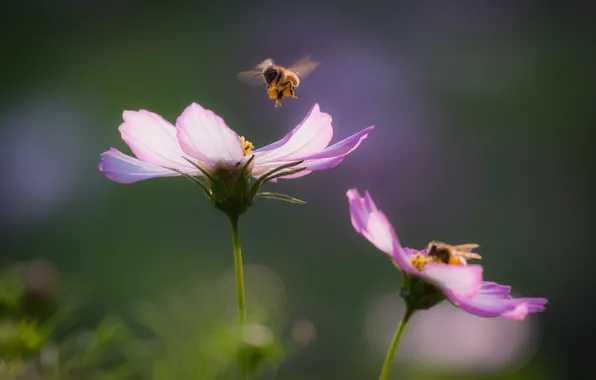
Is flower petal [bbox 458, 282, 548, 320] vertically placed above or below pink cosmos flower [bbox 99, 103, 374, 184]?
below

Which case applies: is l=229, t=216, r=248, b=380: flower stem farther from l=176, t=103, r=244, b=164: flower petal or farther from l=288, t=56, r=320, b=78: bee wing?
l=288, t=56, r=320, b=78: bee wing

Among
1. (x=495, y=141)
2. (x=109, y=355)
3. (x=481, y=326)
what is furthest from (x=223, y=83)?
(x=109, y=355)

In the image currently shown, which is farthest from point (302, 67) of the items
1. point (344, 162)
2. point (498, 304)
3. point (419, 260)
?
point (344, 162)

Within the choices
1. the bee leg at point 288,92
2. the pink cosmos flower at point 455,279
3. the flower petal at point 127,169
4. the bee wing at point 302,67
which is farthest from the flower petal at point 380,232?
the bee wing at point 302,67

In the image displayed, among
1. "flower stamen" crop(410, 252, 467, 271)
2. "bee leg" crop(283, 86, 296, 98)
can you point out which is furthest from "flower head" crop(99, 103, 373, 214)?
"bee leg" crop(283, 86, 296, 98)

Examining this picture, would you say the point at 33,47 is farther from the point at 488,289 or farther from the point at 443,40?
the point at 488,289
